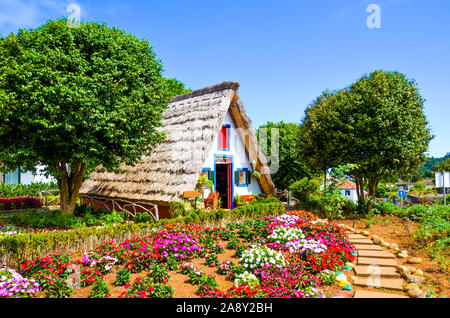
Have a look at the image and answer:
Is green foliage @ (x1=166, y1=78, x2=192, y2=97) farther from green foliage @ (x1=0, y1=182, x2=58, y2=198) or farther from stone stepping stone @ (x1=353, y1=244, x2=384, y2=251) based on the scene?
stone stepping stone @ (x1=353, y1=244, x2=384, y2=251)

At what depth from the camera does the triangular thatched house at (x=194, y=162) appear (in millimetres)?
12812

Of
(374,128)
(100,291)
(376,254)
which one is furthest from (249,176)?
(100,291)

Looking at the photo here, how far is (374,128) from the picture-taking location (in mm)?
15328

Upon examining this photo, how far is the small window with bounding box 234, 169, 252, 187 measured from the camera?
1627cm

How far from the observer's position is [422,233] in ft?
31.5

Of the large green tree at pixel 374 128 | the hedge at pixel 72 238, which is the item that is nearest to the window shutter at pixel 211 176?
the hedge at pixel 72 238

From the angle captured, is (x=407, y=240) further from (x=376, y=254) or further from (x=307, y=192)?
(x=307, y=192)

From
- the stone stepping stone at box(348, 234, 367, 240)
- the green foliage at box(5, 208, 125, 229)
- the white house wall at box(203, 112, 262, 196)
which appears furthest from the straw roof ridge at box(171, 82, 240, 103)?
the stone stepping stone at box(348, 234, 367, 240)

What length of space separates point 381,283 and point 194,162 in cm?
823

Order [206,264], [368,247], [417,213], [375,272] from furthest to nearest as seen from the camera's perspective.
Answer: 1. [417,213]
2. [368,247]
3. [206,264]
4. [375,272]

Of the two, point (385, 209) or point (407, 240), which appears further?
point (385, 209)

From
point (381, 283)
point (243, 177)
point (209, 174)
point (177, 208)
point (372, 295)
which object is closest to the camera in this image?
point (372, 295)

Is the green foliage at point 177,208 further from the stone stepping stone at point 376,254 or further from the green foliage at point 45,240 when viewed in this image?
the stone stepping stone at point 376,254
